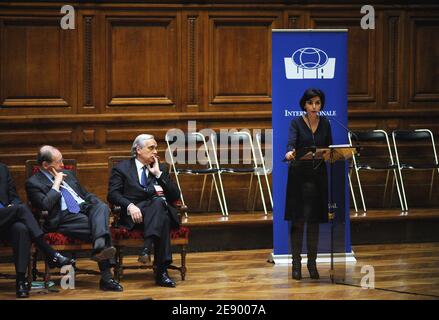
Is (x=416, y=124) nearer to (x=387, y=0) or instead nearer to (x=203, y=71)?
(x=387, y=0)

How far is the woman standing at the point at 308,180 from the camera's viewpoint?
7.49m

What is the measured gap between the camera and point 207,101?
1002cm

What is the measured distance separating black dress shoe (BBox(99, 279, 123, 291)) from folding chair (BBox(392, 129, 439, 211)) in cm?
375

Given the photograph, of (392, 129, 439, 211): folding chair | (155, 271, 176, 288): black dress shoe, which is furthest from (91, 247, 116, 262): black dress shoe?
(392, 129, 439, 211): folding chair

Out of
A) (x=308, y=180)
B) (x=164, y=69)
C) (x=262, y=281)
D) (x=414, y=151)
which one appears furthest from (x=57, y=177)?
(x=414, y=151)

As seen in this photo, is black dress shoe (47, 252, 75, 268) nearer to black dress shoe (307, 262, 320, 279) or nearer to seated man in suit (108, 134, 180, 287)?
seated man in suit (108, 134, 180, 287)

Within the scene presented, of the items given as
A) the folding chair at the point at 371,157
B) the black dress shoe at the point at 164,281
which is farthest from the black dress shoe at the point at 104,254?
the folding chair at the point at 371,157

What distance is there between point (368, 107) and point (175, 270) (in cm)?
334

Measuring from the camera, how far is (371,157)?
33.7ft

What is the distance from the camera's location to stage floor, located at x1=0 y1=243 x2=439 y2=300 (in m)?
6.93

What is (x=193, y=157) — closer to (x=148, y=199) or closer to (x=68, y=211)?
(x=148, y=199)

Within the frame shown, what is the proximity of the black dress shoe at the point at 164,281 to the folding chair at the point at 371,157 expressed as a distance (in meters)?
2.91

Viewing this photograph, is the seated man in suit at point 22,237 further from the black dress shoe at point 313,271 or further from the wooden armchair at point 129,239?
the black dress shoe at point 313,271

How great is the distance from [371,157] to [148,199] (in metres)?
3.47
